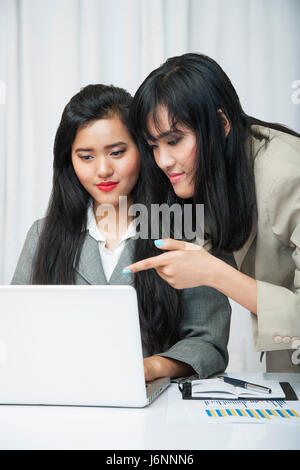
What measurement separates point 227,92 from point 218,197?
0.25 meters

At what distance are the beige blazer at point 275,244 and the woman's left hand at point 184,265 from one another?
0.39 ft

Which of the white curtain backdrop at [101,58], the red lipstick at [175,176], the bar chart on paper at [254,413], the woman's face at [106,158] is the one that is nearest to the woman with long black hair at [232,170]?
the red lipstick at [175,176]

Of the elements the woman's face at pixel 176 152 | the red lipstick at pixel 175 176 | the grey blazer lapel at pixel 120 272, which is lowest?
the grey blazer lapel at pixel 120 272

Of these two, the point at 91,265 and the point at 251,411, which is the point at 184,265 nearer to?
the point at 251,411

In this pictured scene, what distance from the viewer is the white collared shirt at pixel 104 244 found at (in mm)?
1665

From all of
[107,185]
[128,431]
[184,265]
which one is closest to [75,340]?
[128,431]

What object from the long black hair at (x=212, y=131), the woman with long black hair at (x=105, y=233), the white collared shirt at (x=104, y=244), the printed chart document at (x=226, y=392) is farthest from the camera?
the white collared shirt at (x=104, y=244)

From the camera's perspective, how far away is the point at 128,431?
896mm

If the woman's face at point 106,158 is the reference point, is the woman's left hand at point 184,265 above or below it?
below

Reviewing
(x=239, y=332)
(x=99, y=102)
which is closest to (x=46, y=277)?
(x=99, y=102)

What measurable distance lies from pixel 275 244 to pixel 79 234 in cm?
60

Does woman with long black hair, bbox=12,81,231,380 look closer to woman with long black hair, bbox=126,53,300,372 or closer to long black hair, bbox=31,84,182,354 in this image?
long black hair, bbox=31,84,182,354

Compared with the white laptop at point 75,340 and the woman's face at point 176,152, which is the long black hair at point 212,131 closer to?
the woman's face at point 176,152
